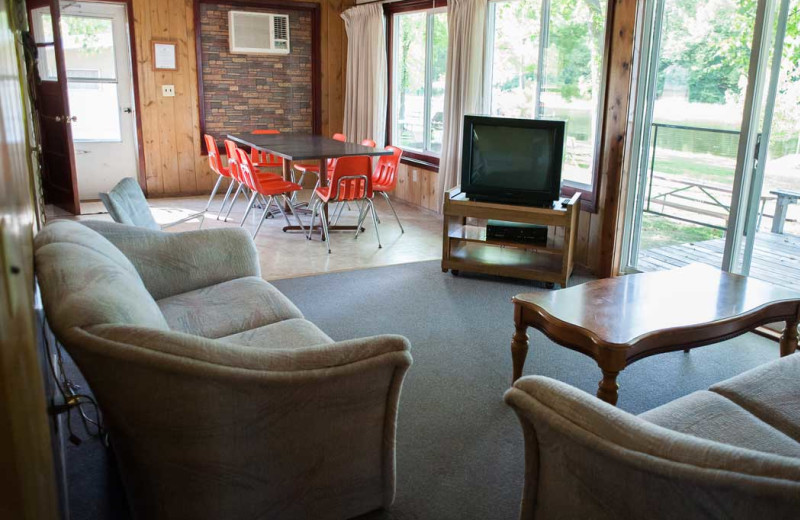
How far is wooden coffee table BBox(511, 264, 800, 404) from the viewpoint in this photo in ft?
7.89

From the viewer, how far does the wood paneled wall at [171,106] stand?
677 cm

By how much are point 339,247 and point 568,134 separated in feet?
6.49

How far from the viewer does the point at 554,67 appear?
5086mm

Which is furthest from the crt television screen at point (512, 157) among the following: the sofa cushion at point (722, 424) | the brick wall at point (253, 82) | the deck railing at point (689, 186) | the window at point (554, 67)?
the brick wall at point (253, 82)

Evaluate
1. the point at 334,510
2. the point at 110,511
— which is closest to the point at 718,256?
the point at 334,510

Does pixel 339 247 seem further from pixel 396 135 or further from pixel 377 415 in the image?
pixel 377 415

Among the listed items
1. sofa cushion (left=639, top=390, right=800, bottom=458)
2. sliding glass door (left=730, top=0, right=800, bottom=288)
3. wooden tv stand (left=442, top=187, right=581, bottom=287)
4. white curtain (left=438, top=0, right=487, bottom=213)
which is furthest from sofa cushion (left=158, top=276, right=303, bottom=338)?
white curtain (left=438, top=0, right=487, bottom=213)

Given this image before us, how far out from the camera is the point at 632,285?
3020 millimetres

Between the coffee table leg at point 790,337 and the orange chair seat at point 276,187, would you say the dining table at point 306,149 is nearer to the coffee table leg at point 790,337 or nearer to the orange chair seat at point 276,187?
the orange chair seat at point 276,187

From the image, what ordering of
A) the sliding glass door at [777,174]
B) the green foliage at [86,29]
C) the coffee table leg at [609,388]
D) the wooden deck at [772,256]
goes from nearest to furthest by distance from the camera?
1. the coffee table leg at [609,388]
2. the sliding glass door at [777,174]
3. the wooden deck at [772,256]
4. the green foliage at [86,29]

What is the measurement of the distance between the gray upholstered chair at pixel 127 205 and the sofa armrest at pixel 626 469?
2.15 meters

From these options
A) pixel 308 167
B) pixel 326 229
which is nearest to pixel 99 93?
pixel 308 167

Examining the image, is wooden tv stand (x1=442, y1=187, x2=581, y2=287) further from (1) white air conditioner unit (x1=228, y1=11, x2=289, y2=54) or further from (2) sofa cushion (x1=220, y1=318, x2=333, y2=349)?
(1) white air conditioner unit (x1=228, y1=11, x2=289, y2=54)

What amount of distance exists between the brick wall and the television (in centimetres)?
373
